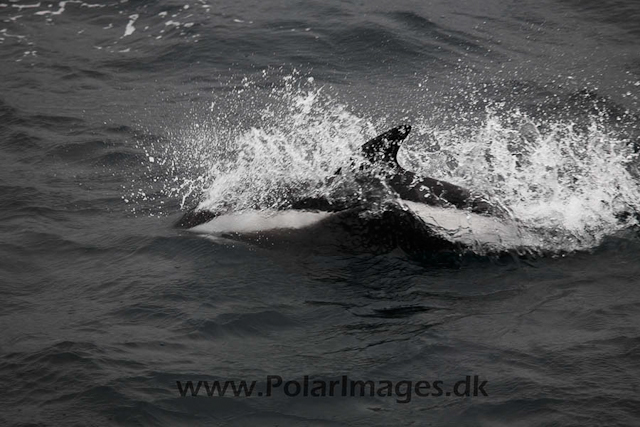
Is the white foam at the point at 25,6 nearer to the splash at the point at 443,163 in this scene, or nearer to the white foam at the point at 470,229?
the splash at the point at 443,163

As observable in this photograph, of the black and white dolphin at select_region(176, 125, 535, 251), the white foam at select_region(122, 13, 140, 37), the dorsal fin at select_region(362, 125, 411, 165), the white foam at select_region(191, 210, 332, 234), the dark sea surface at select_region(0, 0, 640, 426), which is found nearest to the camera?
the dark sea surface at select_region(0, 0, 640, 426)

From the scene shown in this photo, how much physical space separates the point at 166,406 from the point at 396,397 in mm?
1642

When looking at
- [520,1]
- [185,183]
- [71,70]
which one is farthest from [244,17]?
[185,183]

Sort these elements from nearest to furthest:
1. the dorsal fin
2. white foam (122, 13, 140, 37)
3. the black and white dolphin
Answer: the dorsal fin → the black and white dolphin → white foam (122, 13, 140, 37)

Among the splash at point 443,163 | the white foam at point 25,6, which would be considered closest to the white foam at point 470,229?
the splash at point 443,163

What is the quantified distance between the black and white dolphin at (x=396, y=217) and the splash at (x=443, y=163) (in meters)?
0.16

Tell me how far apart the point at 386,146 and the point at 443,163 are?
2.01 m

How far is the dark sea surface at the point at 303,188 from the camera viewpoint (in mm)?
6113

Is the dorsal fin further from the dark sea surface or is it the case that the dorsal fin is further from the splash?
the dark sea surface

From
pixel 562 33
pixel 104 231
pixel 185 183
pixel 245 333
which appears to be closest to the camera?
pixel 245 333

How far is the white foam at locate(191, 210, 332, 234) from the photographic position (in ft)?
26.2

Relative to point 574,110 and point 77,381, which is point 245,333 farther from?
point 574,110

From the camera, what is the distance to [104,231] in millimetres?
9141

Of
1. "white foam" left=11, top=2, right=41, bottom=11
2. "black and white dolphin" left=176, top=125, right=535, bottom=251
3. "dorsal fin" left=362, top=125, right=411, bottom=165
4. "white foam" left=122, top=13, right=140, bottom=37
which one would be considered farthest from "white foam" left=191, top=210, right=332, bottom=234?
"white foam" left=11, top=2, right=41, bottom=11
